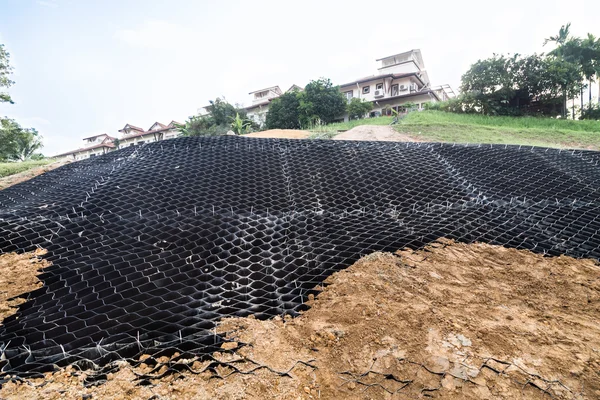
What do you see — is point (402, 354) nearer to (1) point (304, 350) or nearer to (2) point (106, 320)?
(1) point (304, 350)

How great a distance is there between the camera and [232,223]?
2.14m

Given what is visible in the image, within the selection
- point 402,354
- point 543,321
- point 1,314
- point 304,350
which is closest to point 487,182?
point 543,321

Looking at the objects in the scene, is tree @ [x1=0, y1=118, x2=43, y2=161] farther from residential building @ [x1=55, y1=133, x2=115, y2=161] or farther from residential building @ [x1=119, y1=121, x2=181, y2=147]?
residential building @ [x1=55, y1=133, x2=115, y2=161]

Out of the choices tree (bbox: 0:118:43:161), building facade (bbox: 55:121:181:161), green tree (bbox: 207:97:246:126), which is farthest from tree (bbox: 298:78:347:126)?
tree (bbox: 0:118:43:161)

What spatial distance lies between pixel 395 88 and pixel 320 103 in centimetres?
782

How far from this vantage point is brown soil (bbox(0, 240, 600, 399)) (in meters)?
0.95

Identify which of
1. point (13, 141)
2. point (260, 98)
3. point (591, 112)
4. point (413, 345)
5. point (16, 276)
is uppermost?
point (260, 98)

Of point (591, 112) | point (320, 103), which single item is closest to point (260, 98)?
point (320, 103)

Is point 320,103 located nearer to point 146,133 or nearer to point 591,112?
point 591,112

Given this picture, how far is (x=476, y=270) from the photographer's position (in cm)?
165

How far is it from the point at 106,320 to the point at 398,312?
1.34 m

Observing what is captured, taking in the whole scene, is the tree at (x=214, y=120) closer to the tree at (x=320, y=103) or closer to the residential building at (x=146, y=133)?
the tree at (x=320, y=103)

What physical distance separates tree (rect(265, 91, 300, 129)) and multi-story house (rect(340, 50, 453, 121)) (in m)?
3.39

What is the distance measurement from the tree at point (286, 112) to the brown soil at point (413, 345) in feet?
49.5
